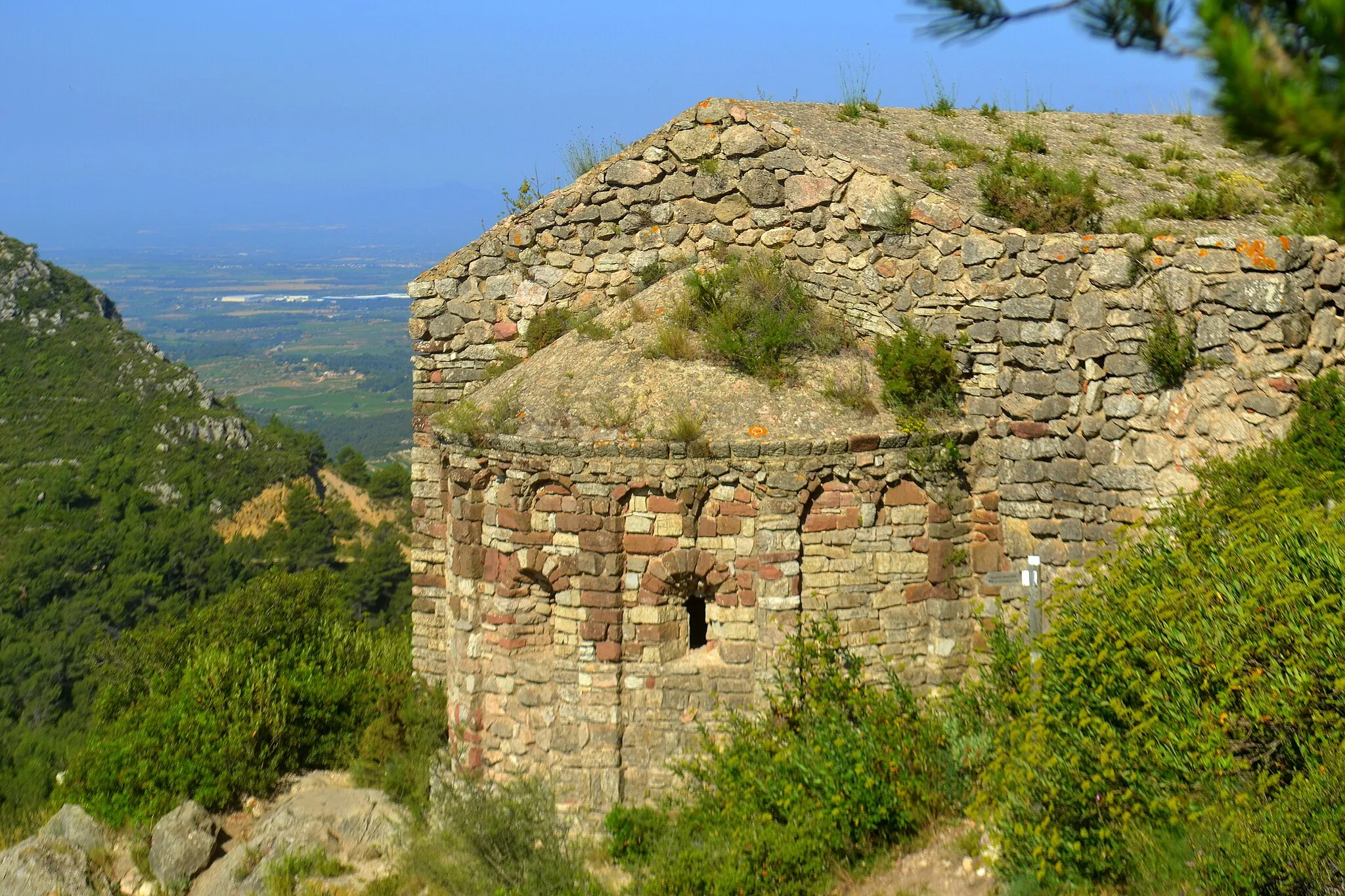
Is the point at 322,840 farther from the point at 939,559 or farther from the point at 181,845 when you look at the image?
the point at 939,559

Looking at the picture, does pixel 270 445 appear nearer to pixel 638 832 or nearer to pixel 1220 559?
pixel 638 832

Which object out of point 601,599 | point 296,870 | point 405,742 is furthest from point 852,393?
point 296,870

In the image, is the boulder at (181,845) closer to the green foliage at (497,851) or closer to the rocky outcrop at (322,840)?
the rocky outcrop at (322,840)

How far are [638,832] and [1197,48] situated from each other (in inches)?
303

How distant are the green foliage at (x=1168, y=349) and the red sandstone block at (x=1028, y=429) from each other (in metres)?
0.96

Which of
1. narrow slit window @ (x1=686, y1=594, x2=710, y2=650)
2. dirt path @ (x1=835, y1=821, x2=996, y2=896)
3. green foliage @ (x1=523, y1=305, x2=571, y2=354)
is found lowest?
dirt path @ (x1=835, y1=821, x2=996, y2=896)

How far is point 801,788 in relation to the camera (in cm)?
902

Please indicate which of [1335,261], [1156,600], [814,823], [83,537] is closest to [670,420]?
[814,823]

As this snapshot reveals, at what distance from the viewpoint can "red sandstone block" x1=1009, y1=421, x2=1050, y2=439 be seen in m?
9.50

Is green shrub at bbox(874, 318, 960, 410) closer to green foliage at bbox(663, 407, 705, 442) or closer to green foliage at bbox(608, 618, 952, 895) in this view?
green foliage at bbox(663, 407, 705, 442)

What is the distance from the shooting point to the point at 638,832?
32.4 feet

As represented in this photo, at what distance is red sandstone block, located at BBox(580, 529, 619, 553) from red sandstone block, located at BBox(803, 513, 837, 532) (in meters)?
1.54

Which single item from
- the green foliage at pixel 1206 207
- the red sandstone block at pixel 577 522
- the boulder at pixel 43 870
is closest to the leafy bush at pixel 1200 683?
the green foliage at pixel 1206 207

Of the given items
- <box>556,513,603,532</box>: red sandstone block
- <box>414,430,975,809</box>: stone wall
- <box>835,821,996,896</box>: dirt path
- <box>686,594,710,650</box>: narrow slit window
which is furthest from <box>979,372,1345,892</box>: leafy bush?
<box>556,513,603,532</box>: red sandstone block
